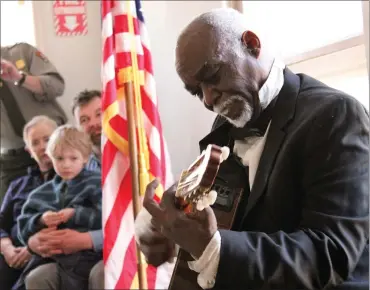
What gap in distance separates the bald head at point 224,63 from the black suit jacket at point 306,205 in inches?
2.2

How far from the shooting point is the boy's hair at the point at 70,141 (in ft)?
5.01

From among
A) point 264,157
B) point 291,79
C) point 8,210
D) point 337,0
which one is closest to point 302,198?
point 264,157

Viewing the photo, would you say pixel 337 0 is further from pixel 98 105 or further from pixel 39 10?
pixel 39 10

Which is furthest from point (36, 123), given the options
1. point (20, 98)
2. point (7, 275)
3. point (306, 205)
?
point (306, 205)

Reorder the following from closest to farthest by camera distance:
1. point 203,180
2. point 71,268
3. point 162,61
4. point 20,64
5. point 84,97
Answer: point 203,180, point 71,268, point 162,61, point 20,64, point 84,97

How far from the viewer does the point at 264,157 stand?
0.78 metres

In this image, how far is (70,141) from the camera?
1541 mm

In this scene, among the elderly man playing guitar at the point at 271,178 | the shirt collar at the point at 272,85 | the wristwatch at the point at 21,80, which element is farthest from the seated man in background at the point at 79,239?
the shirt collar at the point at 272,85

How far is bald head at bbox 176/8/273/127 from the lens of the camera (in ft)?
2.50

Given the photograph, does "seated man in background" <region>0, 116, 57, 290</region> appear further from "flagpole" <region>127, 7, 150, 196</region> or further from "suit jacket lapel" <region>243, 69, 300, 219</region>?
"suit jacket lapel" <region>243, 69, 300, 219</region>

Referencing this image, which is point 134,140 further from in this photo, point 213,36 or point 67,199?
point 213,36

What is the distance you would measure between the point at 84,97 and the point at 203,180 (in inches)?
54.4

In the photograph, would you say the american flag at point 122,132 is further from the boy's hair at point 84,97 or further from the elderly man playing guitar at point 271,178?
the elderly man playing guitar at point 271,178

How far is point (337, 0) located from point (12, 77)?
39.8 inches
